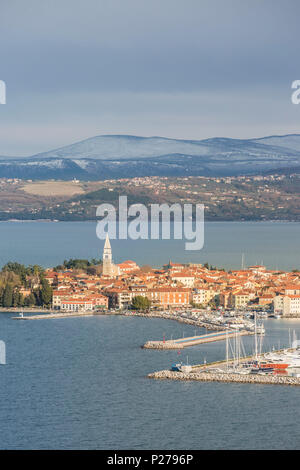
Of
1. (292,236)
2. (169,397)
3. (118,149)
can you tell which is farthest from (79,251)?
(118,149)

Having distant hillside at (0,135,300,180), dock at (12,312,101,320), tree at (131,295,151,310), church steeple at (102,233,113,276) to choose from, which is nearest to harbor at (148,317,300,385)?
dock at (12,312,101,320)

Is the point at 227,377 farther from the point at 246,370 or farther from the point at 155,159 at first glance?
the point at 155,159

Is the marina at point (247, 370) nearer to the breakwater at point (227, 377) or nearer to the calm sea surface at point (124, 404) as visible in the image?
the breakwater at point (227, 377)

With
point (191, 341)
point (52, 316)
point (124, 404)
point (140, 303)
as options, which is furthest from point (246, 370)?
point (140, 303)

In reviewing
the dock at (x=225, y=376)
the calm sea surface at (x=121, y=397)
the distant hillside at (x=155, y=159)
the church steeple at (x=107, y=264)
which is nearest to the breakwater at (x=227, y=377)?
the dock at (x=225, y=376)

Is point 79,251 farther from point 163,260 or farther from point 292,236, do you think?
point 292,236

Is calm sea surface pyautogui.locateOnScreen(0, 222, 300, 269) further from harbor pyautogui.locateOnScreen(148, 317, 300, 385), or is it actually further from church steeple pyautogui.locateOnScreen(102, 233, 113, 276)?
harbor pyautogui.locateOnScreen(148, 317, 300, 385)
